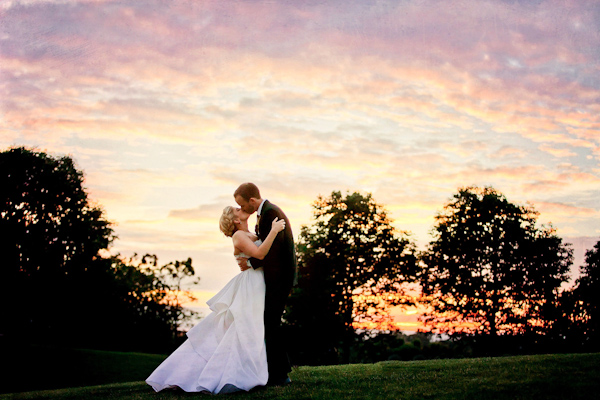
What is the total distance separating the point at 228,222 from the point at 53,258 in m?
27.8

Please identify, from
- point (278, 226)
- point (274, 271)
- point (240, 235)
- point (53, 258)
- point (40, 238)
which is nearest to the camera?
point (278, 226)

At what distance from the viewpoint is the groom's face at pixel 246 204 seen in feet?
31.6

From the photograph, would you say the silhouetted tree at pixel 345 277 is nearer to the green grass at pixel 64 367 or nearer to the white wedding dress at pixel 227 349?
the green grass at pixel 64 367

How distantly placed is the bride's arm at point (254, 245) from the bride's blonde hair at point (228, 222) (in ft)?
0.96

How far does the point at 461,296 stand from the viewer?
40344 mm

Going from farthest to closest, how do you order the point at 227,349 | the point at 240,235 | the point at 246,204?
the point at 246,204, the point at 240,235, the point at 227,349

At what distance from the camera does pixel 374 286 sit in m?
42.6

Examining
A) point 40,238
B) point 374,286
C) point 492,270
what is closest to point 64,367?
point 40,238

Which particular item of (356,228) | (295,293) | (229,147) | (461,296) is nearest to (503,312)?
(461,296)

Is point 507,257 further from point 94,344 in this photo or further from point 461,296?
point 94,344

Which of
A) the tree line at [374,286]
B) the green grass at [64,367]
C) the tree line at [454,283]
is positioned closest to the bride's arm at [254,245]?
the green grass at [64,367]

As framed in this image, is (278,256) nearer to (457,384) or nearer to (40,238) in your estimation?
(457,384)

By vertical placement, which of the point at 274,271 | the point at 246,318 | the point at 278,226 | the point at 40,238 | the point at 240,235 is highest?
the point at 40,238

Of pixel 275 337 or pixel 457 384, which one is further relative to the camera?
pixel 275 337
